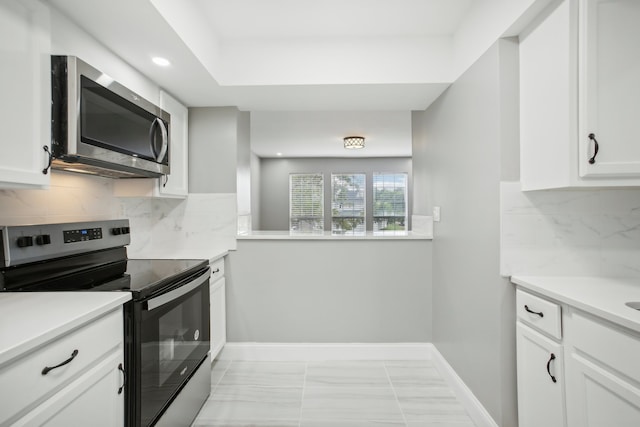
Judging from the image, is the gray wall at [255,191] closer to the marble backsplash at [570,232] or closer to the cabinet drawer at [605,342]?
the marble backsplash at [570,232]

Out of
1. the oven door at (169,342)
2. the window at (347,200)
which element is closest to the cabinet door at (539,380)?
the oven door at (169,342)

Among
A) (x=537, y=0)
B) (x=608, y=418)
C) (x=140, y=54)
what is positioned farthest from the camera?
(x=140, y=54)

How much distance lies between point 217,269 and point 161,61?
4.66 ft

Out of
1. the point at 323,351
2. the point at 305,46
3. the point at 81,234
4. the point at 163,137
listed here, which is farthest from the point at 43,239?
the point at 323,351

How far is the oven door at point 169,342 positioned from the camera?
1.32 m

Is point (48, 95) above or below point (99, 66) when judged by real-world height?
below

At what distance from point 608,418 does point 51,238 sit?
7.22 feet

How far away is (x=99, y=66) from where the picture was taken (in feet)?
5.14

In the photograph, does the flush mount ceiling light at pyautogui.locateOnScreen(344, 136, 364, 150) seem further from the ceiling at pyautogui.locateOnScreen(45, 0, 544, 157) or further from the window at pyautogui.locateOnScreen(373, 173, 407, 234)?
the ceiling at pyautogui.locateOnScreen(45, 0, 544, 157)

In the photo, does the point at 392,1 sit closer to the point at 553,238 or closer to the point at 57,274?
the point at 553,238

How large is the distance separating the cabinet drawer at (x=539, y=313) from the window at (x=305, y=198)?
6.03 metres

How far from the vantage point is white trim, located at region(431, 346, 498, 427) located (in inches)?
67.4

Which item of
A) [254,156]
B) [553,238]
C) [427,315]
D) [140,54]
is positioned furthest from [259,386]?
[254,156]

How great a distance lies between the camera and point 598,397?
109 centimetres
